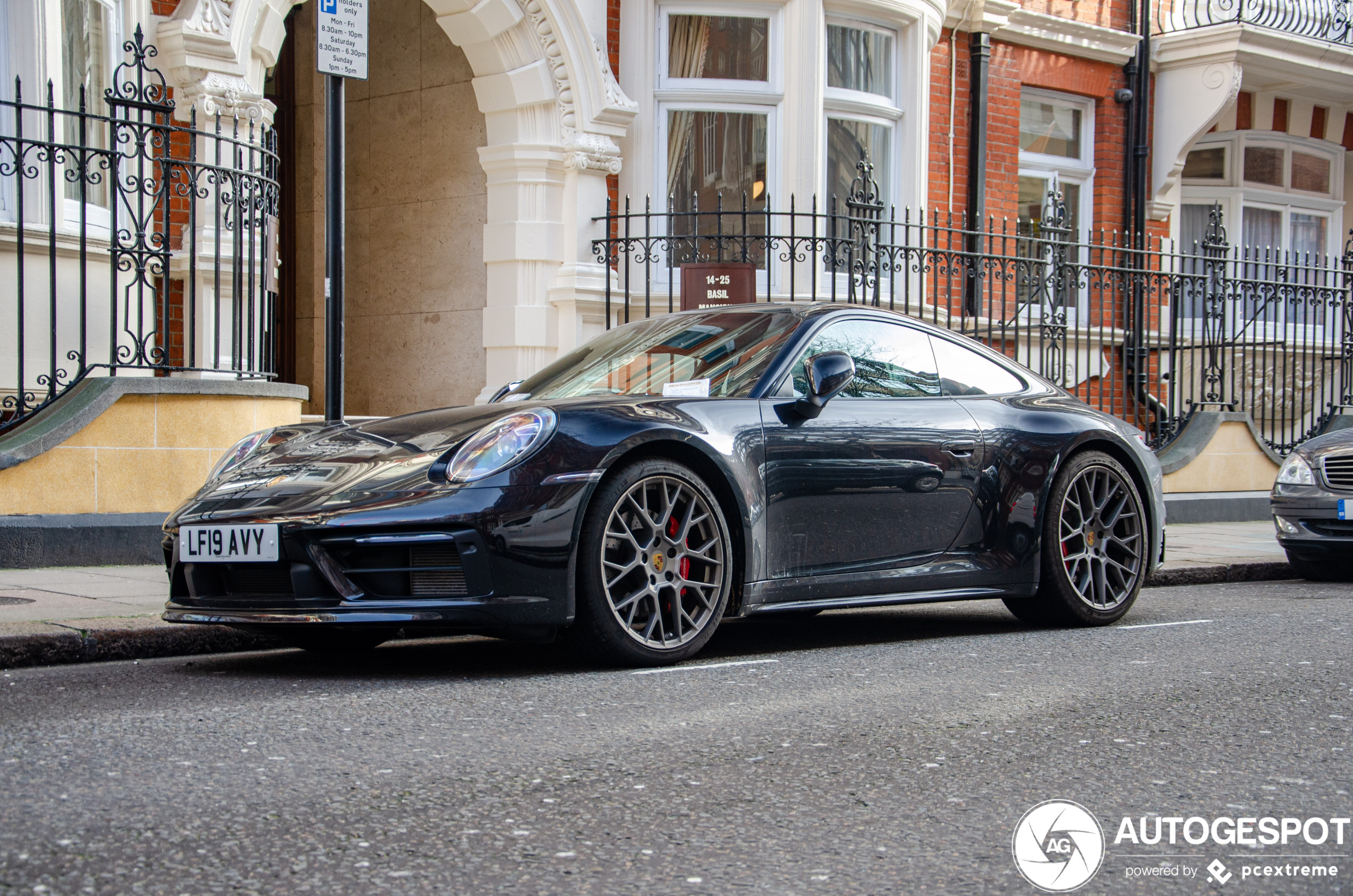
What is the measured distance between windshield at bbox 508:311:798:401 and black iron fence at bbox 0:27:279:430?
2.81 m

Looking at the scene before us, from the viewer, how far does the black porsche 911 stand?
498 cm

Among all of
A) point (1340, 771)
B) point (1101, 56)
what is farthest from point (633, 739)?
point (1101, 56)

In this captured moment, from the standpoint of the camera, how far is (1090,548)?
689 cm

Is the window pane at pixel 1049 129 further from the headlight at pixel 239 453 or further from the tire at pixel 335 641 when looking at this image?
the tire at pixel 335 641

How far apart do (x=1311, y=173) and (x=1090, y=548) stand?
15.2 meters

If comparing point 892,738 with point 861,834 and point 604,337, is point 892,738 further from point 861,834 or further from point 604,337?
point 604,337

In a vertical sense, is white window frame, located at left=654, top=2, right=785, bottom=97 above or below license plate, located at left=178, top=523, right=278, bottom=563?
above


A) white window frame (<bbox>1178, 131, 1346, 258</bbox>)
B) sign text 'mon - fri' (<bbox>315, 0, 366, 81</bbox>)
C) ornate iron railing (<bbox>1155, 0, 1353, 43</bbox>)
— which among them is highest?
ornate iron railing (<bbox>1155, 0, 1353, 43</bbox>)

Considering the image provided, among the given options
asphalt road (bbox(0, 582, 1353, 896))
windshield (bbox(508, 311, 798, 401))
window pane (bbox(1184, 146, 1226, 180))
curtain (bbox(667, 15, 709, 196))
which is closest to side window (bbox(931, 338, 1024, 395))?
windshield (bbox(508, 311, 798, 401))

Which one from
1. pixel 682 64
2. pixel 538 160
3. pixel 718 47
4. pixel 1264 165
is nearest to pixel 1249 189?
pixel 1264 165

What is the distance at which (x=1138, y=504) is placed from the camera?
23.3 ft

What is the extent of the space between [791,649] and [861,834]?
112 inches

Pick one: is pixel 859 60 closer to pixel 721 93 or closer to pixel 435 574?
pixel 721 93

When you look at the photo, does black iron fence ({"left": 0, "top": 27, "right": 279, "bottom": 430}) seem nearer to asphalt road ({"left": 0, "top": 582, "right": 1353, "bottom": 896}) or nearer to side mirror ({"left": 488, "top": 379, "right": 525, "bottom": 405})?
side mirror ({"left": 488, "top": 379, "right": 525, "bottom": 405})
